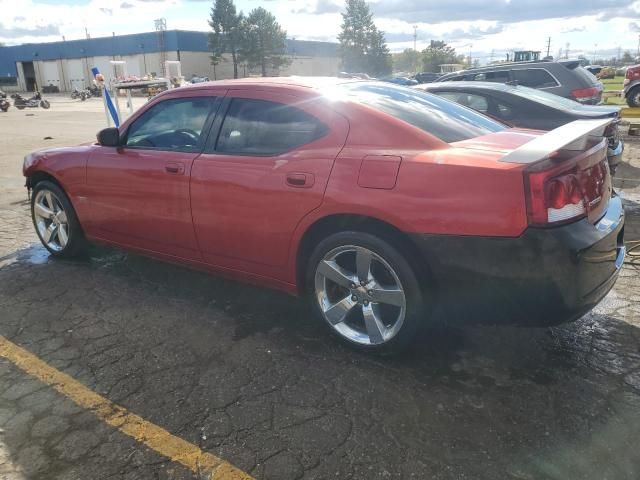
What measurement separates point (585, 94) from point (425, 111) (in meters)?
6.73

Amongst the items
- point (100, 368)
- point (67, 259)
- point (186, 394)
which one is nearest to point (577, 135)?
point (186, 394)

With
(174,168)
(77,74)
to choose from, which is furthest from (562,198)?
(77,74)

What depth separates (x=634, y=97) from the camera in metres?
16.5

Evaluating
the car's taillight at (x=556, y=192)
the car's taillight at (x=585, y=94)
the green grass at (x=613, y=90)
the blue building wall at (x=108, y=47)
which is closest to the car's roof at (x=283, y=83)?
the car's taillight at (x=556, y=192)

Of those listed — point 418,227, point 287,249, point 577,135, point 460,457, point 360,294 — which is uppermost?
point 577,135

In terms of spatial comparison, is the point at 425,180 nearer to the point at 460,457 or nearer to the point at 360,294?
the point at 360,294

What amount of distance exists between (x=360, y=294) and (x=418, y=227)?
22.9 inches

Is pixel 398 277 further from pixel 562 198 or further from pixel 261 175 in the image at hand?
pixel 261 175

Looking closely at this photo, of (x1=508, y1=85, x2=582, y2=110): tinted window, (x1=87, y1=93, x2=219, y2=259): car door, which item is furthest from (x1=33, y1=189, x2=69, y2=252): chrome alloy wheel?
(x1=508, y1=85, x2=582, y2=110): tinted window

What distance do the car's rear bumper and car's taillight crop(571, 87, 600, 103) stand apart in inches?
268

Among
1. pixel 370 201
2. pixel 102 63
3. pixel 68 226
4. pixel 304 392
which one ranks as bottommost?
pixel 304 392

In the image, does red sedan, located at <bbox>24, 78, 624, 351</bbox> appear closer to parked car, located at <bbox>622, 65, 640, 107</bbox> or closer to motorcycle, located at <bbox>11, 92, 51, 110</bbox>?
parked car, located at <bbox>622, 65, 640, 107</bbox>

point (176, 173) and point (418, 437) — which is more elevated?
point (176, 173)

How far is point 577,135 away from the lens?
2.52 metres
